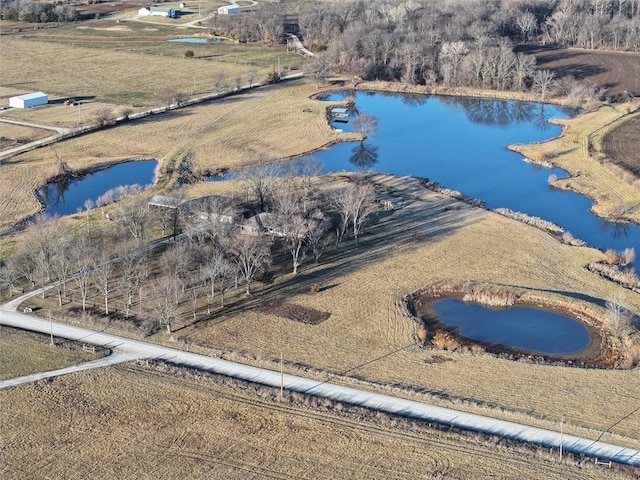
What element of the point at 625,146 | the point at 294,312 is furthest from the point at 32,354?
the point at 625,146

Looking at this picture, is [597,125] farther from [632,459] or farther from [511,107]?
[632,459]

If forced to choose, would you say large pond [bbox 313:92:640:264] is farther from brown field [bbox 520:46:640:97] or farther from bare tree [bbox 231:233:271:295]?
bare tree [bbox 231:233:271:295]

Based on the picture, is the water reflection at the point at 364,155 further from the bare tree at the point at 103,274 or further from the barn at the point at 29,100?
the barn at the point at 29,100

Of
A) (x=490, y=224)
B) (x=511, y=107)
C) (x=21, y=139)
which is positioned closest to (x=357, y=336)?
(x=490, y=224)

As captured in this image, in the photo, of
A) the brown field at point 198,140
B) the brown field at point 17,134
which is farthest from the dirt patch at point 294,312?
the brown field at point 17,134

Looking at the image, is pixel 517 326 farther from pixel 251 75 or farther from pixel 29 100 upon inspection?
pixel 251 75

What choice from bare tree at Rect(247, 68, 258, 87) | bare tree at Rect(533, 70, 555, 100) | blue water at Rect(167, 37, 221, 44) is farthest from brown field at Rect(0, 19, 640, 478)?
blue water at Rect(167, 37, 221, 44)
